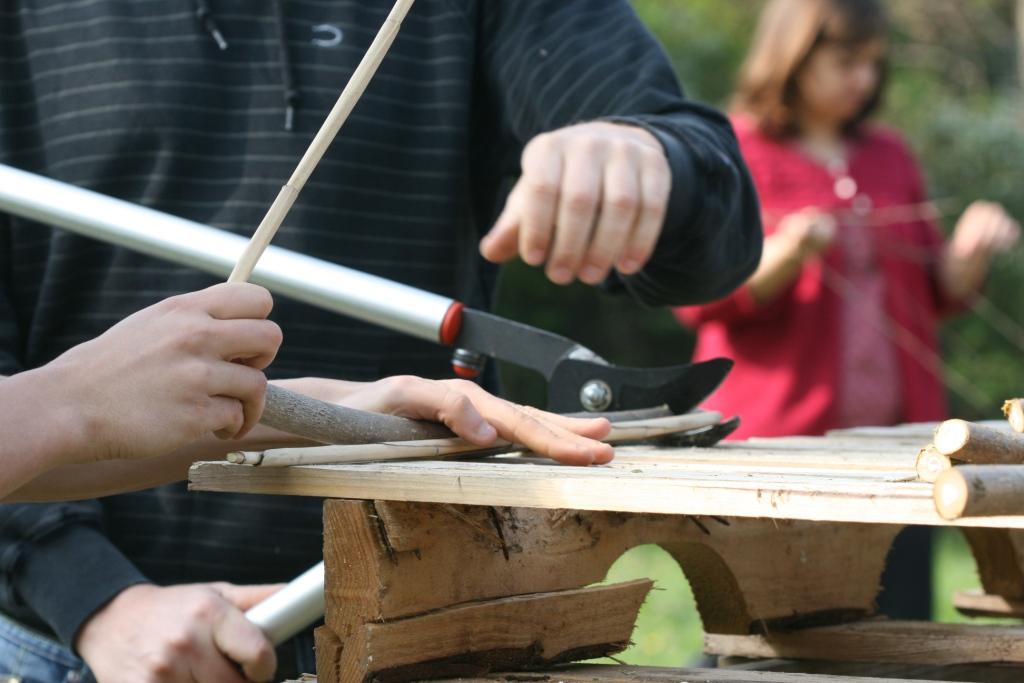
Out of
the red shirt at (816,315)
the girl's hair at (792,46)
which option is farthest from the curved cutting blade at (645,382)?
the girl's hair at (792,46)

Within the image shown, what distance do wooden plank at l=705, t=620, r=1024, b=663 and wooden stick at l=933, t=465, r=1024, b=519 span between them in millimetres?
559

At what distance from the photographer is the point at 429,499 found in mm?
1116

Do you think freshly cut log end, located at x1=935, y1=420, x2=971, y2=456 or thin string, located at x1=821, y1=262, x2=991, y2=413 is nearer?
freshly cut log end, located at x1=935, y1=420, x2=971, y2=456

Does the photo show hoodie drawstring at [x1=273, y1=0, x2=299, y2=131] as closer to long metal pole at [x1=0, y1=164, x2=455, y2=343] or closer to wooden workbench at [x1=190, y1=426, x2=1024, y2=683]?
long metal pole at [x1=0, y1=164, x2=455, y2=343]

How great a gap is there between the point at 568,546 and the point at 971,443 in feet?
1.34

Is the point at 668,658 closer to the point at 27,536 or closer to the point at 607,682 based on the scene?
the point at 27,536

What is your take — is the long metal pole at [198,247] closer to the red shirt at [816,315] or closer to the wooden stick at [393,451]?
the wooden stick at [393,451]

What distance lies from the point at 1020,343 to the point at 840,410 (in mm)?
5293

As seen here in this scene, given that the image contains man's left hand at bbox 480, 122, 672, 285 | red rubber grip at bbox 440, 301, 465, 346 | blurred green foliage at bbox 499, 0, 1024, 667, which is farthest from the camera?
blurred green foliage at bbox 499, 0, 1024, 667

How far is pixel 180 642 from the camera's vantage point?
5.08 ft

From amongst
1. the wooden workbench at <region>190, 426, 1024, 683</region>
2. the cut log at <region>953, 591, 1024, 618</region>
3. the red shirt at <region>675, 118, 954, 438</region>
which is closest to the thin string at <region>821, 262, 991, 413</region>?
the red shirt at <region>675, 118, 954, 438</region>

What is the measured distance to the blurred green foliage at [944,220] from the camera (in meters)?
7.76

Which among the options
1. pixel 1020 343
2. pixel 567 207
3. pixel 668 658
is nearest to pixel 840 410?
pixel 668 658

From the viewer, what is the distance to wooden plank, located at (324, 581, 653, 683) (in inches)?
45.6
